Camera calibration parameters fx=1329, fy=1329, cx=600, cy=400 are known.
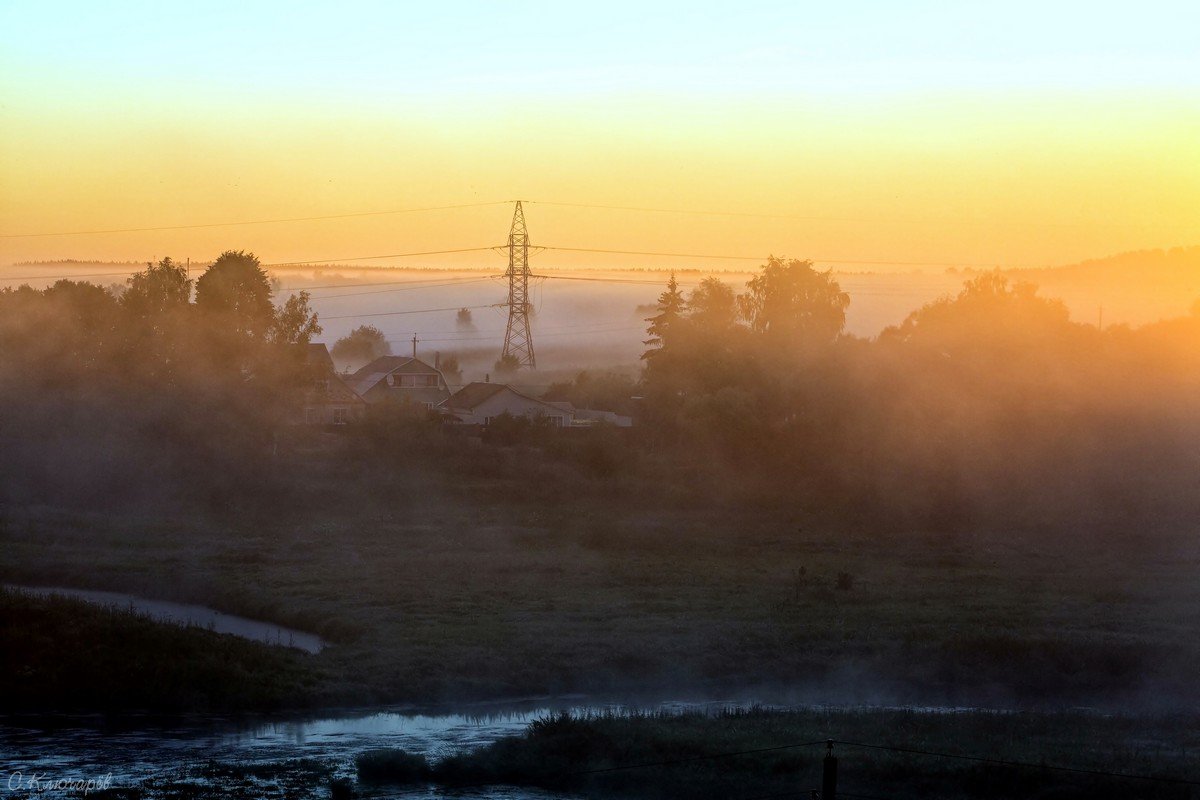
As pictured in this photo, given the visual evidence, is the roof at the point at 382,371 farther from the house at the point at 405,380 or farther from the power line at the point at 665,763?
the power line at the point at 665,763

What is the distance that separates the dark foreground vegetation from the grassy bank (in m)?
5.15

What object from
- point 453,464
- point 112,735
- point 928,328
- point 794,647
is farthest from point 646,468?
point 112,735

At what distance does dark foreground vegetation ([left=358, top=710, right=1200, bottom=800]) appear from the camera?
60.0 feet

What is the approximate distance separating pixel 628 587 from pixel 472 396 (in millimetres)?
40692

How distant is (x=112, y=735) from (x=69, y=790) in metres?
3.99

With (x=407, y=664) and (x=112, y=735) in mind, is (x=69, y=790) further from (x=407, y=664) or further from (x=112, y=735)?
(x=407, y=664)

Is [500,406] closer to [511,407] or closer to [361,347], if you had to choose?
[511,407]

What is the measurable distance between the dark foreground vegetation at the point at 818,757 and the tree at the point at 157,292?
44.4 meters

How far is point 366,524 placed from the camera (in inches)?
1870

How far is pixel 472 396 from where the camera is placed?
246 feet

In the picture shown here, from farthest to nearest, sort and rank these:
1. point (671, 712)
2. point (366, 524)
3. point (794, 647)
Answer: point (366, 524), point (794, 647), point (671, 712)

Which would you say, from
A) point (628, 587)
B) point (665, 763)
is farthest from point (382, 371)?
point (665, 763)

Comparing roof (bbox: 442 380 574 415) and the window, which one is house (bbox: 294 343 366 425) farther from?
A: the window

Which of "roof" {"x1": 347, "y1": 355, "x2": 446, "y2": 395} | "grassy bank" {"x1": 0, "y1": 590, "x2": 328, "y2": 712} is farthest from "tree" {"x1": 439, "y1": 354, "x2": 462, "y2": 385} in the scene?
"grassy bank" {"x1": 0, "y1": 590, "x2": 328, "y2": 712}
